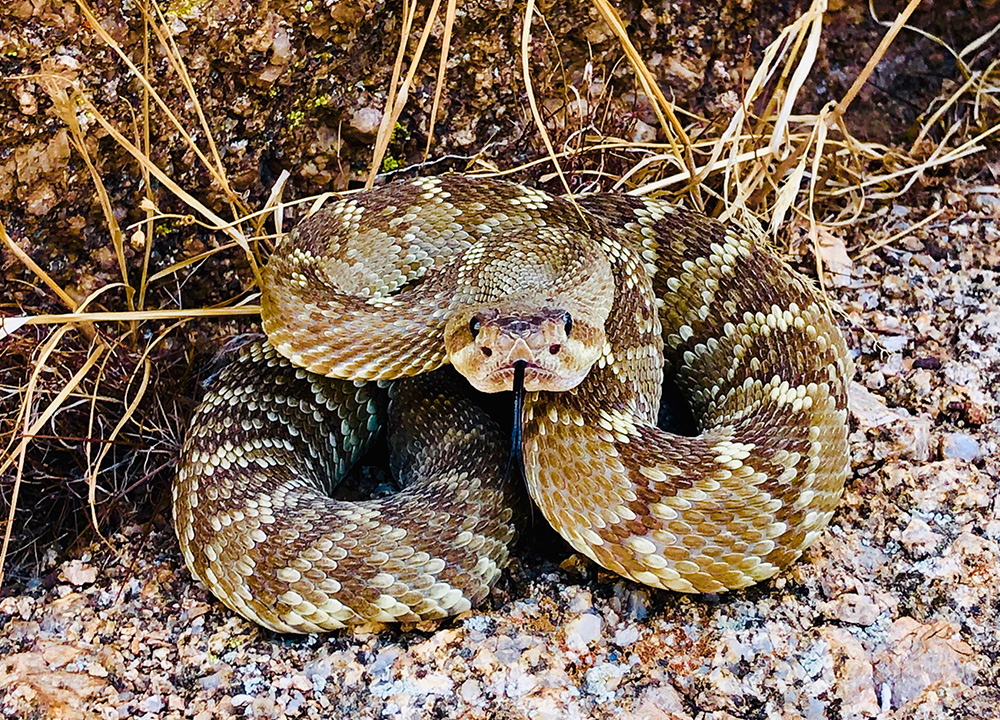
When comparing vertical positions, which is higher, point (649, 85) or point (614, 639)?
point (649, 85)

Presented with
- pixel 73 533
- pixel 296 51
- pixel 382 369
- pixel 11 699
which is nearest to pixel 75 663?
pixel 11 699

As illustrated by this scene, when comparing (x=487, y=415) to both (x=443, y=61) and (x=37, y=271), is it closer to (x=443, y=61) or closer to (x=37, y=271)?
(x=443, y=61)

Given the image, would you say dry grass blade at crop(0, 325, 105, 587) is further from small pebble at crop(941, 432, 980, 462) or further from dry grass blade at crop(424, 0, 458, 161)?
small pebble at crop(941, 432, 980, 462)

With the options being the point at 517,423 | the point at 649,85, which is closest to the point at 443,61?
the point at 649,85

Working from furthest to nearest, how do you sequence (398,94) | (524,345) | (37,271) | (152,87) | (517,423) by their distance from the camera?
(398,94)
(152,87)
(37,271)
(517,423)
(524,345)

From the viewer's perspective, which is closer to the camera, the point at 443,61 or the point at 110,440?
the point at 110,440

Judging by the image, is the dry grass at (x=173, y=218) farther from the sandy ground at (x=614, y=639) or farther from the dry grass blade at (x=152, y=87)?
the sandy ground at (x=614, y=639)
